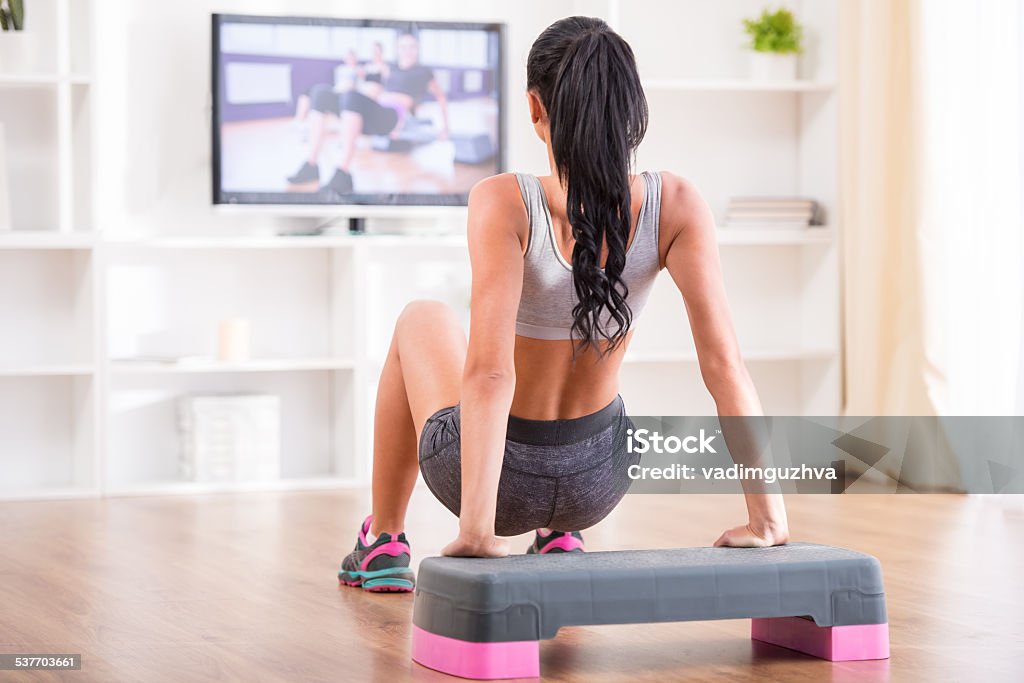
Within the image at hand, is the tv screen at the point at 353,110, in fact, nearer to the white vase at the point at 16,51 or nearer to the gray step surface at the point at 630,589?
the white vase at the point at 16,51

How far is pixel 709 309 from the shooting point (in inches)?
70.1

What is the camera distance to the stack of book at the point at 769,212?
14.4 ft

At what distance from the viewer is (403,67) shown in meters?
4.11

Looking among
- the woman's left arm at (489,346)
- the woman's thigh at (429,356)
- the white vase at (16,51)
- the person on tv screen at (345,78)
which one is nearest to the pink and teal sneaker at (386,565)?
the woman's thigh at (429,356)

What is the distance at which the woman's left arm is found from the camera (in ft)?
5.58

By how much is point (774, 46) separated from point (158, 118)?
200 centimetres

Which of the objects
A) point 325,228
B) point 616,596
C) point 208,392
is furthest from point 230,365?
point 616,596

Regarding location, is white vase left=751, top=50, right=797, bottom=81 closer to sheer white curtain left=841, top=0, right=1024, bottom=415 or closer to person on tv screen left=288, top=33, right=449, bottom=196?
sheer white curtain left=841, top=0, right=1024, bottom=415

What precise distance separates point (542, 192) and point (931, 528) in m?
1.78

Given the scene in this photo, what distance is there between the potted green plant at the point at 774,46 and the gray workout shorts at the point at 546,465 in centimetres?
271

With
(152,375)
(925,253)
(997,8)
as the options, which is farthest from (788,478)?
(152,375)

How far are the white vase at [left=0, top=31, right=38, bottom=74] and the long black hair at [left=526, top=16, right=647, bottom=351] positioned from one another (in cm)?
253

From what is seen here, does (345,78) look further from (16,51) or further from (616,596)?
(616,596)

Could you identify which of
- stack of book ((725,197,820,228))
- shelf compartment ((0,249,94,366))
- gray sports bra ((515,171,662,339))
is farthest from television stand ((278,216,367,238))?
gray sports bra ((515,171,662,339))
